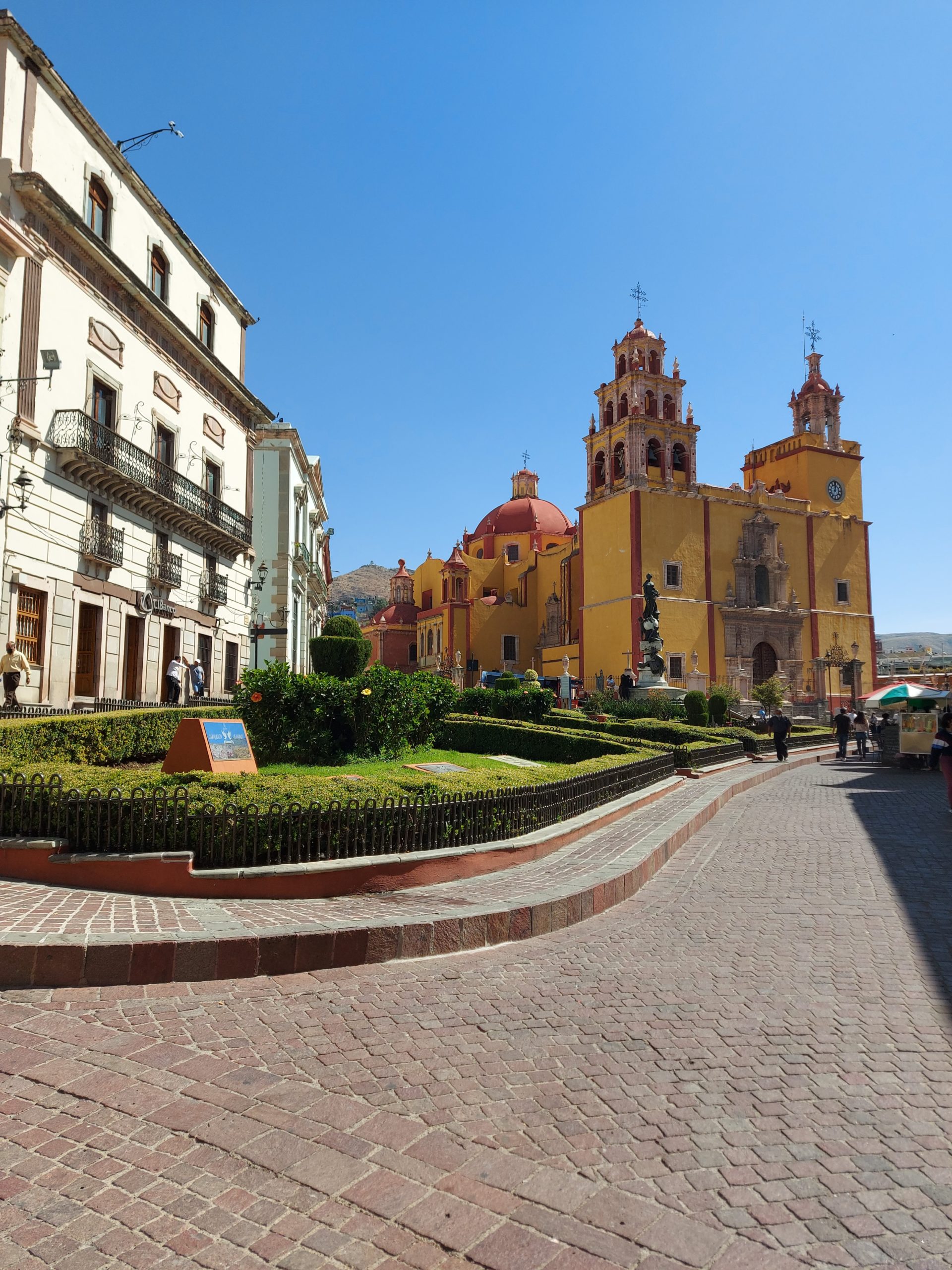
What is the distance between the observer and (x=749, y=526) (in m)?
48.9

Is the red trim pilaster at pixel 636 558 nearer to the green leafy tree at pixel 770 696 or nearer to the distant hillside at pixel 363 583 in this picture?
the green leafy tree at pixel 770 696

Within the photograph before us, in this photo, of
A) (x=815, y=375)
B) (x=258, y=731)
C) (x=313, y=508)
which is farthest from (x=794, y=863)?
(x=815, y=375)

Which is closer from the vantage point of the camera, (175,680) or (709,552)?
(175,680)

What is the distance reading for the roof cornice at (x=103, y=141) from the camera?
14.6 m

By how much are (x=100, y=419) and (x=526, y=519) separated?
50.0 meters

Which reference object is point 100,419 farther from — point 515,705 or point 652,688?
point 652,688

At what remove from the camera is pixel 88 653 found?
16.8m

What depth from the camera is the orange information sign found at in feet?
32.0

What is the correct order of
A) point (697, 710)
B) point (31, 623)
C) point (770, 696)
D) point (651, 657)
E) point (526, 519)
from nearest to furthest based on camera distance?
1. point (31, 623)
2. point (697, 710)
3. point (651, 657)
4. point (770, 696)
5. point (526, 519)

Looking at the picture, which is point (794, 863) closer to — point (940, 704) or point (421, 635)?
point (940, 704)

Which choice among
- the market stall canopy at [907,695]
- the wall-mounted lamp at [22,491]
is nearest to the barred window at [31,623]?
the wall-mounted lamp at [22,491]

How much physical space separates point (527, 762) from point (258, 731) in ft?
15.8

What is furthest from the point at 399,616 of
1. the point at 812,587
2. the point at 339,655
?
the point at 339,655

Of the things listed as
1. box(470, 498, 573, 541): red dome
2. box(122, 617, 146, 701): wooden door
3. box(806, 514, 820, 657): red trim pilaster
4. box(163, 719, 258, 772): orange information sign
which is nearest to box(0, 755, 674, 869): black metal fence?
box(163, 719, 258, 772): orange information sign
